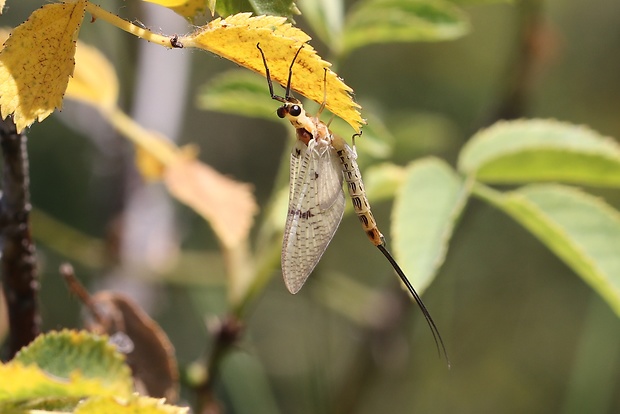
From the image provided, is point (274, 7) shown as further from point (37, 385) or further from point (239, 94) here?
point (239, 94)

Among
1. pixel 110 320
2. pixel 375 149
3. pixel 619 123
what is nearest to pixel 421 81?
pixel 619 123

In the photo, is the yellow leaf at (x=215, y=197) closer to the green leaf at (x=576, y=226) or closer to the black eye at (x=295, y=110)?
the black eye at (x=295, y=110)

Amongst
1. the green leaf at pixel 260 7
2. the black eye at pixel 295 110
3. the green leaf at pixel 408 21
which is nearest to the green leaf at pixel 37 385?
the green leaf at pixel 260 7

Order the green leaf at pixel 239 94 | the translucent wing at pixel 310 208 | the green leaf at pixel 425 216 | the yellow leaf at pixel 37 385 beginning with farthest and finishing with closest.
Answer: the green leaf at pixel 239 94 < the translucent wing at pixel 310 208 < the green leaf at pixel 425 216 < the yellow leaf at pixel 37 385

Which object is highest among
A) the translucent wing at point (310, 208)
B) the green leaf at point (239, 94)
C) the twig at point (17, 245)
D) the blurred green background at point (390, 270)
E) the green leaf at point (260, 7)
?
the blurred green background at point (390, 270)

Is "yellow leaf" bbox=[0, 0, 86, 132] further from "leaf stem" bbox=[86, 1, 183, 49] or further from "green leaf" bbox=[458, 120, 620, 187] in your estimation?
"green leaf" bbox=[458, 120, 620, 187]

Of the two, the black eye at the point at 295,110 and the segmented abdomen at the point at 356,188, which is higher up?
the black eye at the point at 295,110

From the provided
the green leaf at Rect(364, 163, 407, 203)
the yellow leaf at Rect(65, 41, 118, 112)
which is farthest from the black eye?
the yellow leaf at Rect(65, 41, 118, 112)

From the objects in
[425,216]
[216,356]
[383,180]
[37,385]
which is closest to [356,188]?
[383,180]

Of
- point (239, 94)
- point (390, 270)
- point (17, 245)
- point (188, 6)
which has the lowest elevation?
point (17, 245)
